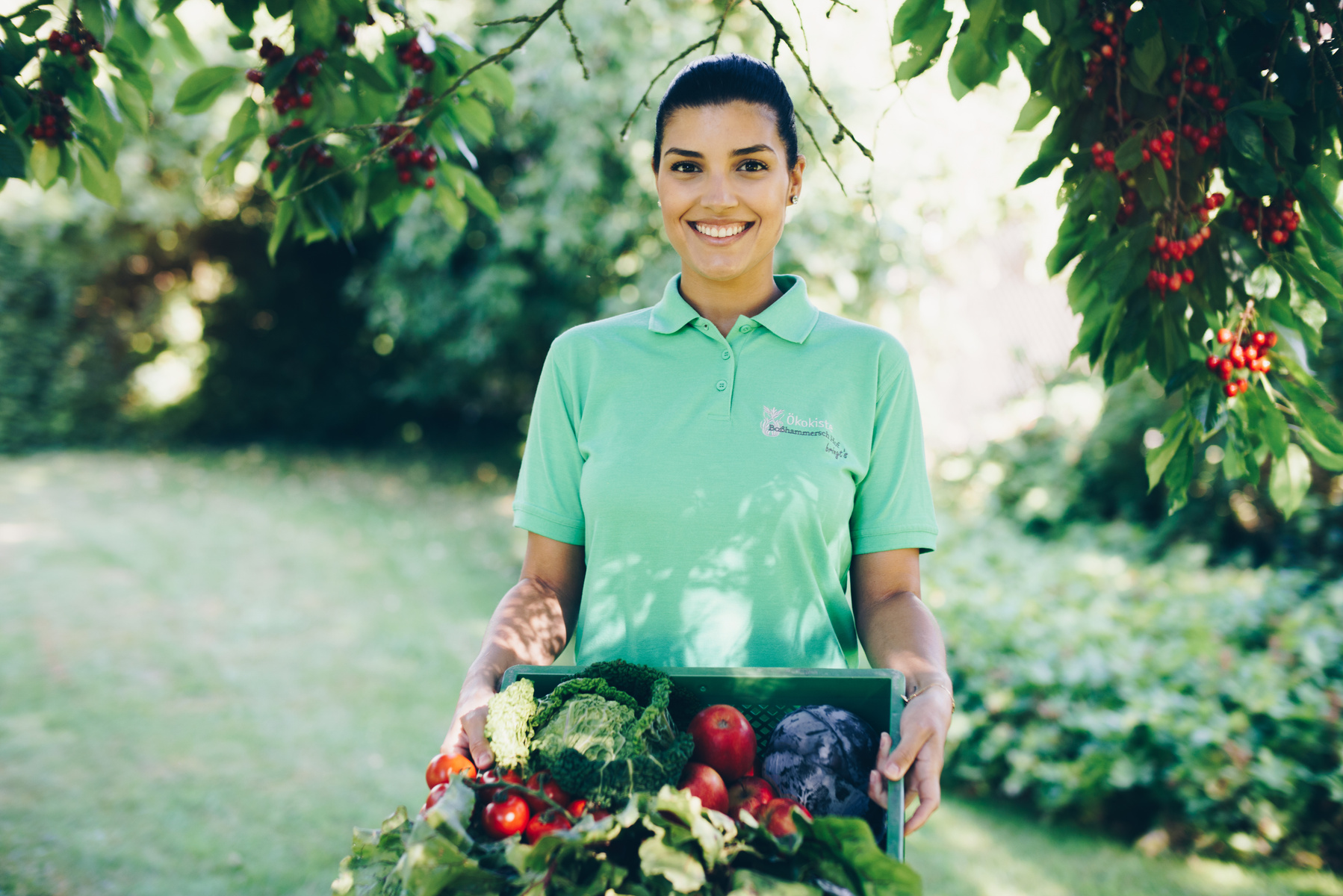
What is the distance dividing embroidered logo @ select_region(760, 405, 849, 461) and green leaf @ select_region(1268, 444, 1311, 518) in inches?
41.5

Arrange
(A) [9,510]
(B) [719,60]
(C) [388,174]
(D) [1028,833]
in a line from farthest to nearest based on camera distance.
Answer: (A) [9,510] < (D) [1028,833] < (C) [388,174] < (B) [719,60]

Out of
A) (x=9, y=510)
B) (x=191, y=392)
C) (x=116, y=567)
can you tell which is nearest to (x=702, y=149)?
(x=116, y=567)

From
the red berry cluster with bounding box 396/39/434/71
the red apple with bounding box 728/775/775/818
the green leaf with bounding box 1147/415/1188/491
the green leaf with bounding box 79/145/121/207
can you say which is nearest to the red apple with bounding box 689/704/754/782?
the red apple with bounding box 728/775/775/818

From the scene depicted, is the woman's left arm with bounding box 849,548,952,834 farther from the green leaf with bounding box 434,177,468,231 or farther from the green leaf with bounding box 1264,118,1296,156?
the green leaf with bounding box 434,177,468,231

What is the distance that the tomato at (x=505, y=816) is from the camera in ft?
4.62

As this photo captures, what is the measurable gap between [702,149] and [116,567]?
7.58 m

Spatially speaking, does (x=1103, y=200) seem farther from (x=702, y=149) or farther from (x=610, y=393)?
(x=610, y=393)

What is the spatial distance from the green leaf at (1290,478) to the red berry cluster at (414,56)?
7.33 feet

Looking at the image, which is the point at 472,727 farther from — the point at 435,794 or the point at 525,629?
the point at 525,629

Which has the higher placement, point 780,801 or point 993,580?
point 780,801

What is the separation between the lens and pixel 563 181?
745cm

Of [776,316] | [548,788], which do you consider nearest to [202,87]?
[776,316]

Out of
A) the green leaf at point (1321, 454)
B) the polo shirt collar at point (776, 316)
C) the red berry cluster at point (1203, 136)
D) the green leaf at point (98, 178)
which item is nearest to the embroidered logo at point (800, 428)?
the polo shirt collar at point (776, 316)

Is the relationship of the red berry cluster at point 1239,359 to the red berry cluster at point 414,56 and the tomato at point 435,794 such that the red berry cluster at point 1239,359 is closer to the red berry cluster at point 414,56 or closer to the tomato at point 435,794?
the tomato at point 435,794
